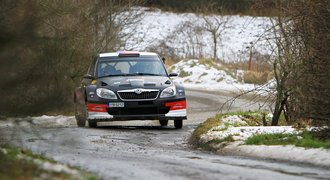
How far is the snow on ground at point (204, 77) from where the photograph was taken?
39756 millimetres

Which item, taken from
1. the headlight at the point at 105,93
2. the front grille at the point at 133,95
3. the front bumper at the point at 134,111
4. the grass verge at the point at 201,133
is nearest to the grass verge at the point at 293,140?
the grass verge at the point at 201,133

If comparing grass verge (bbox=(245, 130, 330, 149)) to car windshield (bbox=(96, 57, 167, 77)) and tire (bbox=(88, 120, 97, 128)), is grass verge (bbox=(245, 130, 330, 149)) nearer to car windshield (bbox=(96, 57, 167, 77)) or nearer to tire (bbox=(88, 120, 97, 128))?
tire (bbox=(88, 120, 97, 128))

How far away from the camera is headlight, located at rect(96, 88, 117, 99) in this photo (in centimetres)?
1888

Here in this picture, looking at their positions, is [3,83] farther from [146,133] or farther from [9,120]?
[146,133]

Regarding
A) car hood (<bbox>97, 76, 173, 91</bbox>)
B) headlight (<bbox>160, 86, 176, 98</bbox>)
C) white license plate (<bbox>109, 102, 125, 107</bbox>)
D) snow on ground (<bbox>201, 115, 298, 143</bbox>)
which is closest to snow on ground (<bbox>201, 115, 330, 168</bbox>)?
snow on ground (<bbox>201, 115, 298, 143</bbox>)

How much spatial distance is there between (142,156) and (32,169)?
3.47 meters

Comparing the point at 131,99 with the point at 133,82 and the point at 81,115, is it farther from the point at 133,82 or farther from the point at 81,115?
the point at 81,115

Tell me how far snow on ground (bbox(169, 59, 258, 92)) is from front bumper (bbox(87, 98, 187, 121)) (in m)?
18.4

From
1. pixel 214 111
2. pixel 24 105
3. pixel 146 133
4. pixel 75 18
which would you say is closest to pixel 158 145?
pixel 146 133

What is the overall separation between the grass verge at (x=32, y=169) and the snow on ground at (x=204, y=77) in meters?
26.9

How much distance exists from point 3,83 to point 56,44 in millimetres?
1605

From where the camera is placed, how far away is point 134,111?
1881 cm

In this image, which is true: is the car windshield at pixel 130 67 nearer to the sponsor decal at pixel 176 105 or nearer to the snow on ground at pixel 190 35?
the sponsor decal at pixel 176 105

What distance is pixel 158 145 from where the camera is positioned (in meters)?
15.4
